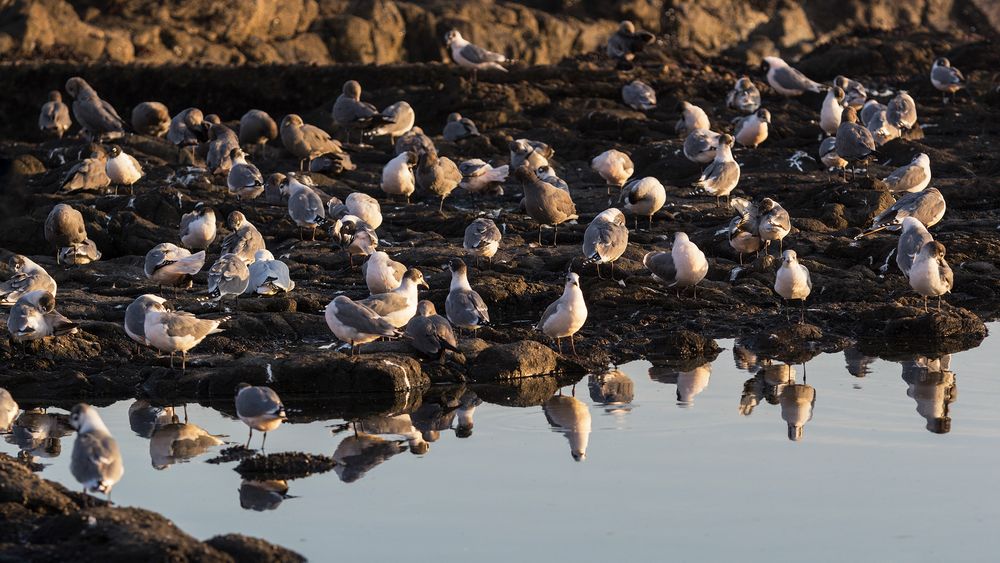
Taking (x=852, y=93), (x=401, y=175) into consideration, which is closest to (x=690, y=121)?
(x=852, y=93)

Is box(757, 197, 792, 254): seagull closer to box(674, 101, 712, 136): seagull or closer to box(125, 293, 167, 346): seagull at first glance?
box(125, 293, 167, 346): seagull

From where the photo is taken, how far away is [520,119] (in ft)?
94.1

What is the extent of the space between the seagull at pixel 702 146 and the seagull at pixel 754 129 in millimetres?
2398

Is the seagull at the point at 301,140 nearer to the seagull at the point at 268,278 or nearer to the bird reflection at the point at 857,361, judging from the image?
the seagull at the point at 268,278

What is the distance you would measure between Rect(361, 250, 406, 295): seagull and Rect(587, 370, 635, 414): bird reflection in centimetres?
256

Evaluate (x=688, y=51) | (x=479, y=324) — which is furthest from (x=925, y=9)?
(x=479, y=324)

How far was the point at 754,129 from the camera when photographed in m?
25.5

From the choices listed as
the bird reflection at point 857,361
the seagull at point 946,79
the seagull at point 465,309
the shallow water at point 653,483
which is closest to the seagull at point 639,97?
the seagull at point 946,79

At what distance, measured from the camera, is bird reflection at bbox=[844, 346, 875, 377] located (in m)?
14.9

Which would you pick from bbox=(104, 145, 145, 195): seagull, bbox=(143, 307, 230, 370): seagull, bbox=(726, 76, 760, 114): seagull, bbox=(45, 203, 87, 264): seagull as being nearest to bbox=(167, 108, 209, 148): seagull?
bbox=(104, 145, 145, 195): seagull

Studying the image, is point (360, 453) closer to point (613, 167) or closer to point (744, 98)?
point (613, 167)

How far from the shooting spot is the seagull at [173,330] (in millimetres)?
13750

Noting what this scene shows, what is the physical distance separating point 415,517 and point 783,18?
40612 mm

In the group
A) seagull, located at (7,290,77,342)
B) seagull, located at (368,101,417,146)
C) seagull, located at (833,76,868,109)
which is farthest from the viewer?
seagull, located at (833,76,868,109)
